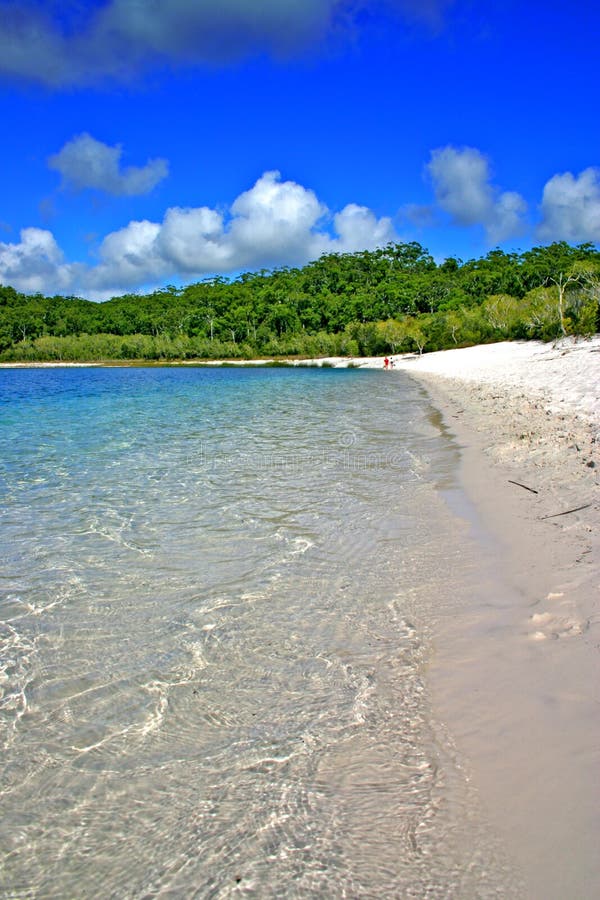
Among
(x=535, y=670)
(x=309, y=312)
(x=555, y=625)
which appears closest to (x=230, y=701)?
(x=535, y=670)

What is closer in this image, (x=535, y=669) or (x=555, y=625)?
(x=535, y=669)

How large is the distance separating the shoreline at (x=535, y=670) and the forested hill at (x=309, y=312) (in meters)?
66.8

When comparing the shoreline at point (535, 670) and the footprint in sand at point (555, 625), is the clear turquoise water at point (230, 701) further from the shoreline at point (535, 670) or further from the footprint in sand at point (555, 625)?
the footprint in sand at point (555, 625)

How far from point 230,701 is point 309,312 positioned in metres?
129

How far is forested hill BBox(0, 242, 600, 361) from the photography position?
294 feet

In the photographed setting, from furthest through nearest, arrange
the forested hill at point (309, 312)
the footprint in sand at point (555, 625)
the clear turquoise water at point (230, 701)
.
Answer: the forested hill at point (309, 312) → the footprint in sand at point (555, 625) → the clear turquoise water at point (230, 701)

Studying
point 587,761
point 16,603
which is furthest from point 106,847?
point 16,603

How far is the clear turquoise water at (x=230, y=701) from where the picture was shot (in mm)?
2403

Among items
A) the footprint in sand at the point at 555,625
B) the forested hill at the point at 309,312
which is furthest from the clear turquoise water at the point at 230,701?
the forested hill at the point at 309,312

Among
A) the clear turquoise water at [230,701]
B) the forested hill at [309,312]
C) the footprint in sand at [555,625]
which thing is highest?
the forested hill at [309,312]

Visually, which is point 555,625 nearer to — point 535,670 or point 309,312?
point 535,670

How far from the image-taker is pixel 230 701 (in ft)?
11.7

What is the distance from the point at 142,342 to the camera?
425ft

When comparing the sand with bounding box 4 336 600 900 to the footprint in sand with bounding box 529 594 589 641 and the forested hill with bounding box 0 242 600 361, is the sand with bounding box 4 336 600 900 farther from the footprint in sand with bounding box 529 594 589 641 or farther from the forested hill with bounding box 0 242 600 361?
the forested hill with bounding box 0 242 600 361
